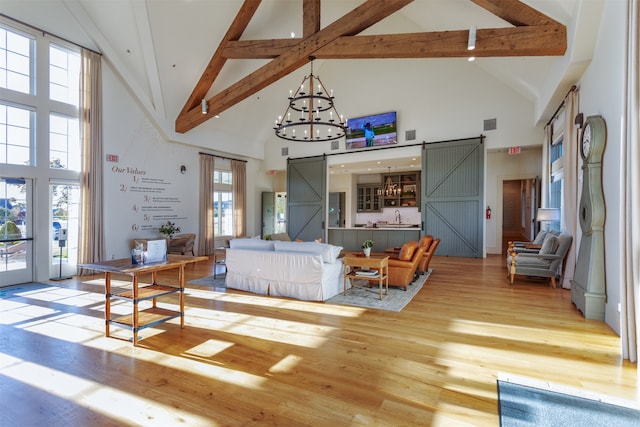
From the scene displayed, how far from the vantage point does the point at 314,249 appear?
464cm

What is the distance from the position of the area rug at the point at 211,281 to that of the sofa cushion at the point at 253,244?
2.33ft

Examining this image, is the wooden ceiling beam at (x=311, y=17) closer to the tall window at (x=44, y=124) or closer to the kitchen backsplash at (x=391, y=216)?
the tall window at (x=44, y=124)

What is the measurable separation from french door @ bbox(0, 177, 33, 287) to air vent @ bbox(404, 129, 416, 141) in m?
8.82

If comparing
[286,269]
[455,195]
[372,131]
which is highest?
[372,131]

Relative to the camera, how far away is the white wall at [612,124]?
3217 mm

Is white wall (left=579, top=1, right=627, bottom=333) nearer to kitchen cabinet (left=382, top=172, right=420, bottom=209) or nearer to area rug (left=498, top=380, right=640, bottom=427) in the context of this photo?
area rug (left=498, top=380, right=640, bottom=427)

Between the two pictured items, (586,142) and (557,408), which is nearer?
(557,408)

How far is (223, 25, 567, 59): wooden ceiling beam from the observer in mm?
4664

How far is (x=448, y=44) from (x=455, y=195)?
4.41m

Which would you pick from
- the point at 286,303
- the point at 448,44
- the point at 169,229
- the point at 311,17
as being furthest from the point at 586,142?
the point at 169,229

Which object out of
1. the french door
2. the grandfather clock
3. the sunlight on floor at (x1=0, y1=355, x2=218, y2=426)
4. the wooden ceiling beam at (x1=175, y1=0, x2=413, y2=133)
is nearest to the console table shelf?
the sunlight on floor at (x1=0, y1=355, x2=218, y2=426)

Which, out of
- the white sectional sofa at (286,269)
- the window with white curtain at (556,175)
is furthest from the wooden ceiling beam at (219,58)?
the window with white curtain at (556,175)

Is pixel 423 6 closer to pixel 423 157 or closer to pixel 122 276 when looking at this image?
pixel 423 157

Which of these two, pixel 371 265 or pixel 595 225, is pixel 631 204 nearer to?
pixel 595 225
